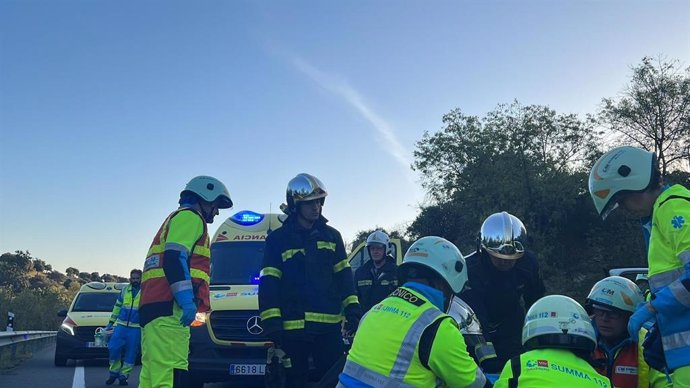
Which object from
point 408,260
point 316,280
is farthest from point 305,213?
point 408,260

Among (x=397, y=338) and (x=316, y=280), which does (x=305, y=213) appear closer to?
(x=316, y=280)

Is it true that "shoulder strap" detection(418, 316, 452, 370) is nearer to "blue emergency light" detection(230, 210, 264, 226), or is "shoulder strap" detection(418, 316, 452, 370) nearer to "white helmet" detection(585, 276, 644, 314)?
"white helmet" detection(585, 276, 644, 314)

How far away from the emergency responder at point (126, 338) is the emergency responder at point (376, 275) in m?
4.27

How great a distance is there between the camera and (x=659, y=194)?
13.2 feet

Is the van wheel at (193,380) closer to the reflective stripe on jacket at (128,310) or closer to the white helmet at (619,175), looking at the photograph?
the reflective stripe on jacket at (128,310)

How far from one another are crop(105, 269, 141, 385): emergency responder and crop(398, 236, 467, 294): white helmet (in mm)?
8548

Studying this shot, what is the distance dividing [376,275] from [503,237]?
3686mm

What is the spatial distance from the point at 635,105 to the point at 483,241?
113 feet

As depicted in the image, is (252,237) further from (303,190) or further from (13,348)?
(13,348)

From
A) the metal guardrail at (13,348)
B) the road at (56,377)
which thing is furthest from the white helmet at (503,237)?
the metal guardrail at (13,348)

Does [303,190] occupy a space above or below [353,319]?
above

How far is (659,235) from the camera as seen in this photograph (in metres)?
3.84

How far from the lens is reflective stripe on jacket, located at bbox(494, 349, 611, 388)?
321 cm

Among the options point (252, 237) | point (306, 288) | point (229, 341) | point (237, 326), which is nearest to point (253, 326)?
point (237, 326)
